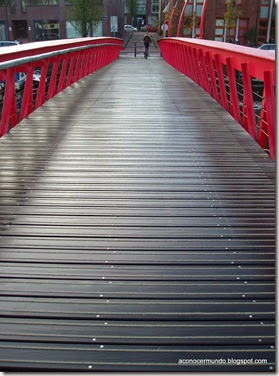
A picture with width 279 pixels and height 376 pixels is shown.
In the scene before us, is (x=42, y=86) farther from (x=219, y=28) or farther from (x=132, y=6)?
(x=132, y=6)

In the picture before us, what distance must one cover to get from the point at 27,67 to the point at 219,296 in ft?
15.9

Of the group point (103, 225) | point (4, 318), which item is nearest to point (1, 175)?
point (103, 225)

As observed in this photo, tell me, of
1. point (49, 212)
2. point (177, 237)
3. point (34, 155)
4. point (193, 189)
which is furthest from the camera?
point (34, 155)

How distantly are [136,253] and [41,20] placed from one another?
1951 inches

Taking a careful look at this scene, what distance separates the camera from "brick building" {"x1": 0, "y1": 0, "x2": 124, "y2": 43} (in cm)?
4697

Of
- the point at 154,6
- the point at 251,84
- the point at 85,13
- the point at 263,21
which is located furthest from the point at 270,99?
the point at 154,6

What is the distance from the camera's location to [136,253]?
2.97 metres

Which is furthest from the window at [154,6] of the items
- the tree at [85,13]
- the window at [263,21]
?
the tree at [85,13]

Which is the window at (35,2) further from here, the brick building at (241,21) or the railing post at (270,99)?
the railing post at (270,99)

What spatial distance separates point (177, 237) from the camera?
319 cm

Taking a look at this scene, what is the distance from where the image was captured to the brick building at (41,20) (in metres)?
47.0

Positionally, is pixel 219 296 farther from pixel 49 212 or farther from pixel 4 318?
pixel 49 212

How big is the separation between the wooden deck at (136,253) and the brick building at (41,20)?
4413 centimetres

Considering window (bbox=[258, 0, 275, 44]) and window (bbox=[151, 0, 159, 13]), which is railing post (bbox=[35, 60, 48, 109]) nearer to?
window (bbox=[258, 0, 275, 44])
